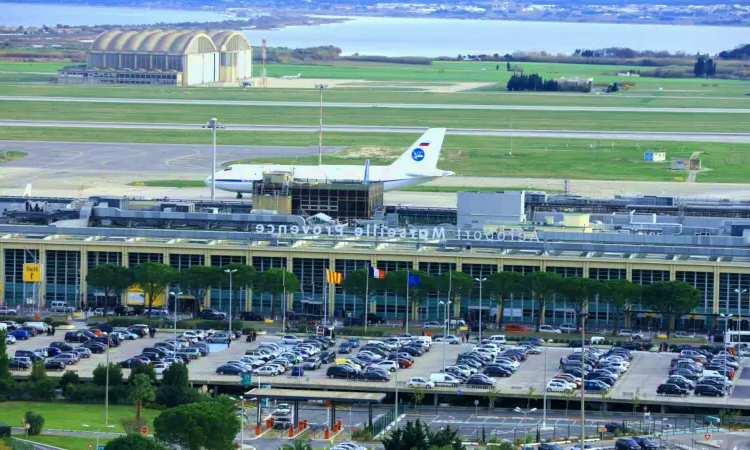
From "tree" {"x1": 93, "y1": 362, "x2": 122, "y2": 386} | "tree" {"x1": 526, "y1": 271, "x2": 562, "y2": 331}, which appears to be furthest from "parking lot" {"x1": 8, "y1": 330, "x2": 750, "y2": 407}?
"tree" {"x1": 526, "y1": 271, "x2": 562, "y2": 331}

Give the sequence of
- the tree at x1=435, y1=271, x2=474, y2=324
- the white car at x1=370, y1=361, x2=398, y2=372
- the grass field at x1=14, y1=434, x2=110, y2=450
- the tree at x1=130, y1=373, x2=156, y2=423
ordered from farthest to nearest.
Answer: the tree at x1=435, y1=271, x2=474, y2=324
the white car at x1=370, y1=361, x2=398, y2=372
the tree at x1=130, y1=373, x2=156, y2=423
the grass field at x1=14, y1=434, x2=110, y2=450

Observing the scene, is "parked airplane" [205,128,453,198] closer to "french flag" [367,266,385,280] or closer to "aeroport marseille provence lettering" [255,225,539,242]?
"aeroport marseille provence lettering" [255,225,539,242]

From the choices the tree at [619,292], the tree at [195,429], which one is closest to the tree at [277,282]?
the tree at [619,292]

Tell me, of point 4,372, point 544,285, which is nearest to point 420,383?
point 4,372

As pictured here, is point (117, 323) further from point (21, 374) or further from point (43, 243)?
point (21, 374)

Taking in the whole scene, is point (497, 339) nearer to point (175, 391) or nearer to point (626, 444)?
point (175, 391)

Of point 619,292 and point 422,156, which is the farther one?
point 422,156

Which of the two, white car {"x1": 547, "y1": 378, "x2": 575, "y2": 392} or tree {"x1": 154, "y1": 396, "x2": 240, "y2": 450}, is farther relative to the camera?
white car {"x1": 547, "y1": 378, "x2": 575, "y2": 392}
